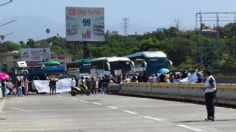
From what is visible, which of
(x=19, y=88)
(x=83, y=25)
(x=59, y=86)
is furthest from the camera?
(x=83, y=25)

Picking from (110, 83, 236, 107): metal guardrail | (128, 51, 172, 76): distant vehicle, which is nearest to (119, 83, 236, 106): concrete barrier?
(110, 83, 236, 107): metal guardrail

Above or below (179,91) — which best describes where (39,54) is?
above

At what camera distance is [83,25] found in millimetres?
81812

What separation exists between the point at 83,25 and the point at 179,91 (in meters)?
47.0

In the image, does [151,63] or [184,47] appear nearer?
[151,63]

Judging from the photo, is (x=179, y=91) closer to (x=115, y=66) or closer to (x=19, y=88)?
(x=19, y=88)

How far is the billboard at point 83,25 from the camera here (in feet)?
268

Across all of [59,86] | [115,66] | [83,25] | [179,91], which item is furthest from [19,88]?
[83,25]

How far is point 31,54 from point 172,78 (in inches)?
2530

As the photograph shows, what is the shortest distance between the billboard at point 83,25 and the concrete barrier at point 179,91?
103ft

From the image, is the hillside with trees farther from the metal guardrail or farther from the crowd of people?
the metal guardrail

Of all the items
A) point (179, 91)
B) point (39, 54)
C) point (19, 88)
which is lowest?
point (19, 88)

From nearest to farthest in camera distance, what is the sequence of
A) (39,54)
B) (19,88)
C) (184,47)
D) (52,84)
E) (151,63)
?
(19,88), (52,84), (151,63), (39,54), (184,47)

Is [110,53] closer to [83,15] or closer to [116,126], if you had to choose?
[83,15]
